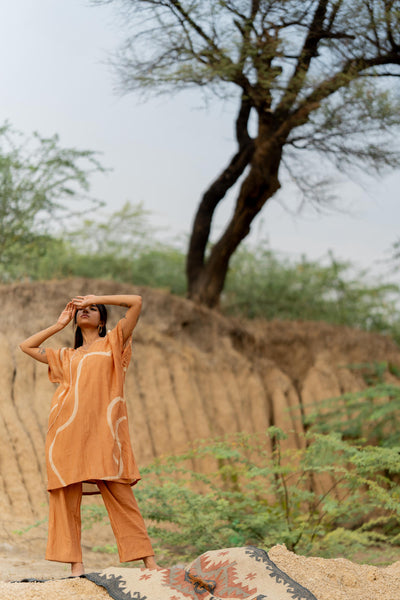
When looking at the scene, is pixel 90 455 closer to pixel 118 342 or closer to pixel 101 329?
pixel 118 342

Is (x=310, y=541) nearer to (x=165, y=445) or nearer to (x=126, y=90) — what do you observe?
(x=165, y=445)

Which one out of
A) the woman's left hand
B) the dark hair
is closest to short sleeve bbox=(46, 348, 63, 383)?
the dark hair

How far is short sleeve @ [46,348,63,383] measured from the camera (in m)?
4.18

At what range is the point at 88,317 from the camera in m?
4.24

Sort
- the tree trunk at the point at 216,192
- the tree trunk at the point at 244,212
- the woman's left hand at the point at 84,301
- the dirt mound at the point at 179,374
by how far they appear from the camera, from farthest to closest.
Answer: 1. the tree trunk at the point at 216,192
2. the tree trunk at the point at 244,212
3. the dirt mound at the point at 179,374
4. the woman's left hand at the point at 84,301

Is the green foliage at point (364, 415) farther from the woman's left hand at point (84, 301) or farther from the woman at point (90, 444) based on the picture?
the woman's left hand at point (84, 301)

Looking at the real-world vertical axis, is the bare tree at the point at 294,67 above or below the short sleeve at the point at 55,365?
above

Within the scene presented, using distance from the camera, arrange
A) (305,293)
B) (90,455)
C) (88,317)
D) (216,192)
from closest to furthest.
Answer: (90,455) → (88,317) → (216,192) → (305,293)

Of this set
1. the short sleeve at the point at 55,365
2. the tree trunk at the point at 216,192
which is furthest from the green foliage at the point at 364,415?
the short sleeve at the point at 55,365

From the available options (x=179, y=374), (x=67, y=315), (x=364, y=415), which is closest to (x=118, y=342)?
(x=67, y=315)

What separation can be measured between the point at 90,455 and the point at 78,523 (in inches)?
16.9

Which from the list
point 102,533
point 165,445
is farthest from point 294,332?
point 102,533

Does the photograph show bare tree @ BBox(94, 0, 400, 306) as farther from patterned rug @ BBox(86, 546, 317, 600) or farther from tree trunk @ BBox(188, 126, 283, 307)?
patterned rug @ BBox(86, 546, 317, 600)

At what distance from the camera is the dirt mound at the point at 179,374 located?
7.09 meters
